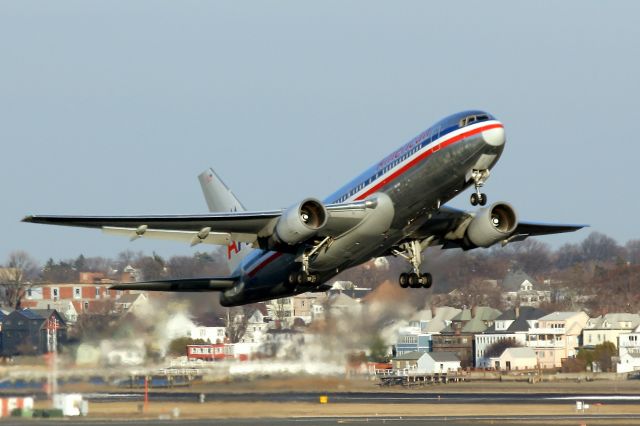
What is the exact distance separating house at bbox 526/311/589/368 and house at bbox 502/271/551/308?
3.93m

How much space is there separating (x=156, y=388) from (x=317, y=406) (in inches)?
351

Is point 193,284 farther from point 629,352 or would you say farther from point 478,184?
point 629,352

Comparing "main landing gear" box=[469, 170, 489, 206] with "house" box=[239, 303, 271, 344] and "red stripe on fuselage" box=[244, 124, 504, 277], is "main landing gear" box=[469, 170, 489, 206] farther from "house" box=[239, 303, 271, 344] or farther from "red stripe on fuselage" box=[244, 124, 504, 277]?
"house" box=[239, 303, 271, 344]

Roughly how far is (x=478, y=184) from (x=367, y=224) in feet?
13.9

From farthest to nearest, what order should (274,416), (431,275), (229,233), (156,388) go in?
(156,388)
(274,416)
(431,275)
(229,233)

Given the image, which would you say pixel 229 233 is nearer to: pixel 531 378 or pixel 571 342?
pixel 531 378

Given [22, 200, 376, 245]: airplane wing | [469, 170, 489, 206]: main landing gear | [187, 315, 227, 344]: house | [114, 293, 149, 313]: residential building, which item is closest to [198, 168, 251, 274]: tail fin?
[187, 315, 227, 344]: house

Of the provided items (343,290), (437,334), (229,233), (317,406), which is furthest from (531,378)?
(229,233)

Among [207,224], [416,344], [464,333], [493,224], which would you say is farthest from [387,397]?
[464,333]

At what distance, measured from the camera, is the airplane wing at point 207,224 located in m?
47.8

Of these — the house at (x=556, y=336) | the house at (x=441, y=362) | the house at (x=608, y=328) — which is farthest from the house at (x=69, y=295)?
the house at (x=608, y=328)

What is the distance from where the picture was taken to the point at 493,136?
45656mm

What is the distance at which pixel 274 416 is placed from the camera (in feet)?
198

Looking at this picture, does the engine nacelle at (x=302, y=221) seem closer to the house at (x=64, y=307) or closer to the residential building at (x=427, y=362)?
the house at (x=64, y=307)
